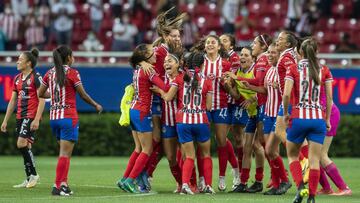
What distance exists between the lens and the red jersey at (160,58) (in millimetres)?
15555

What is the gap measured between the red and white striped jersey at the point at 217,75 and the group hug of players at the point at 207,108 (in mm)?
13

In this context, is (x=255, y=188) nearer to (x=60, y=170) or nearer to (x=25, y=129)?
(x=60, y=170)

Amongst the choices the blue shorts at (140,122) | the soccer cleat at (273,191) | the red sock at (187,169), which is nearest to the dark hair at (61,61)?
the blue shorts at (140,122)

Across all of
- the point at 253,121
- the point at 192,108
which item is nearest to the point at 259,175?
the point at 253,121

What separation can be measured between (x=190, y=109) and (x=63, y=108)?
5.67 ft

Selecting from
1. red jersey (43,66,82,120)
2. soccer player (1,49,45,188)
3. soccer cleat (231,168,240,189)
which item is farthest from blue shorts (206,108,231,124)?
soccer player (1,49,45,188)

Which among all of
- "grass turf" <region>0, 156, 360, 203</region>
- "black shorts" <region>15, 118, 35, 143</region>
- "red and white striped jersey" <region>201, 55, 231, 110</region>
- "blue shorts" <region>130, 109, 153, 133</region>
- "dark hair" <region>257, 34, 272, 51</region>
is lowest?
"grass turf" <region>0, 156, 360, 203</region>

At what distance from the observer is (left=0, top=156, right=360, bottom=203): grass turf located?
1420 centimetres

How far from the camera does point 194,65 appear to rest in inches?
598

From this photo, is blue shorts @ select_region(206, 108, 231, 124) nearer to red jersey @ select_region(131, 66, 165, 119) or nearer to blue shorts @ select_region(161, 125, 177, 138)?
blue shorts @ select_region(161, 125, 177, 138)

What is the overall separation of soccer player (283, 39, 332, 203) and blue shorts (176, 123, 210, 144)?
1.76 m

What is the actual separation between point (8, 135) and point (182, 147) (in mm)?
10676

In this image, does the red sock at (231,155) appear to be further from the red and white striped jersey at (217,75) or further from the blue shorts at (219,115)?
the red and white striped jersey at (217,75)

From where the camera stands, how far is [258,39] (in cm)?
1600
